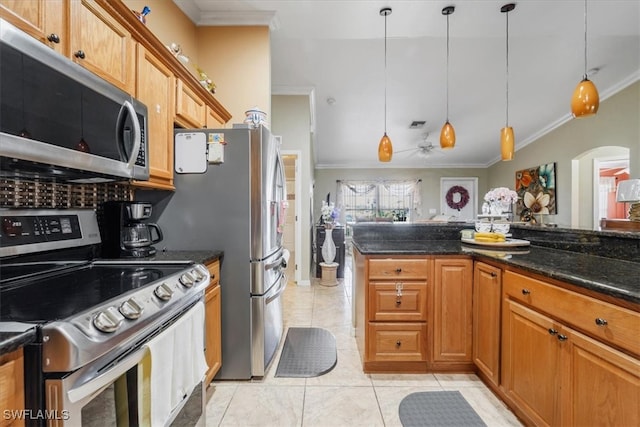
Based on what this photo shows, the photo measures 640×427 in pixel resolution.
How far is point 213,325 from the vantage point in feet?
5.43

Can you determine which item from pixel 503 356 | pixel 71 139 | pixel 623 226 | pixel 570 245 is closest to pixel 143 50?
pixel 71 139

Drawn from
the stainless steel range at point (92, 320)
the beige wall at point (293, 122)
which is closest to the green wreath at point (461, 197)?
the beige wall at point (293, 122)

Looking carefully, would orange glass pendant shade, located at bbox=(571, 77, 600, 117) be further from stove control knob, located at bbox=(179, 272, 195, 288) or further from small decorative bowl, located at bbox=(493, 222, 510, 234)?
stove control knob, located at bbox=(179, 272, 195, 288)

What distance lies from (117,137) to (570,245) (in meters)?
2.76

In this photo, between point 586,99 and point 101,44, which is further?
point 586,99

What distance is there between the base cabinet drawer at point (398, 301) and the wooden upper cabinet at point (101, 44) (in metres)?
1.85

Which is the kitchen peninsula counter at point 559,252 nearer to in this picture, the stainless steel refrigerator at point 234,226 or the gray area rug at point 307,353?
the stainless steel refrigerator at point 234,226

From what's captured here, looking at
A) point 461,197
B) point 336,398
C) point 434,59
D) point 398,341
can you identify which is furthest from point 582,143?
point 336,398

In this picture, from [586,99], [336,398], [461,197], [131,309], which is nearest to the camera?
[131,309]

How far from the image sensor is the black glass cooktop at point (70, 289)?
2.37 ft

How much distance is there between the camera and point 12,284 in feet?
3.20

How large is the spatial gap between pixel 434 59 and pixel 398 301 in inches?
127

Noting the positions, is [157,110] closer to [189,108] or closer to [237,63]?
[189,108]

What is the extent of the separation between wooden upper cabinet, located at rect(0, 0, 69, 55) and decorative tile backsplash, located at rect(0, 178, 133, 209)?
573 mm
